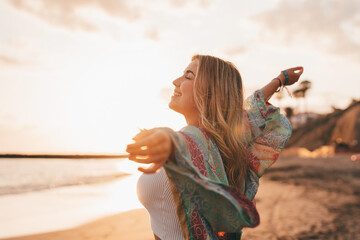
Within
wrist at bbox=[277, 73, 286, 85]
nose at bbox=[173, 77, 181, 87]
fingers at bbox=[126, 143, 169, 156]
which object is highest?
nose at bbox=[173, 77, 181, 87]

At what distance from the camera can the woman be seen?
125cm

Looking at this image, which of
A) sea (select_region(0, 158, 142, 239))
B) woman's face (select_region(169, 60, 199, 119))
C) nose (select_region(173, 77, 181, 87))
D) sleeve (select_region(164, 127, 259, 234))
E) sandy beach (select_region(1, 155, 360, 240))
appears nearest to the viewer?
sleeve (select_region(164, 127, 259, 234))

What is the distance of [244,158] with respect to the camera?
1674 millimetres

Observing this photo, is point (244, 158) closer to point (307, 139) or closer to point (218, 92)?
point (218, 92)

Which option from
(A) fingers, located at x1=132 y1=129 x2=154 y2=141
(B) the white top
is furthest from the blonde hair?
(A) fingers, located at x1=132 y1=129 x2=154 y2=141

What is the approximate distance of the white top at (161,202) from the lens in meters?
1.58

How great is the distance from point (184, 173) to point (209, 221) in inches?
13.6

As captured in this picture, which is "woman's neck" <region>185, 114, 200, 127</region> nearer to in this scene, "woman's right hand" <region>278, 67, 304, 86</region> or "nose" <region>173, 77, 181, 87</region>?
"nose" <region>173, 77, 181, 87</region>

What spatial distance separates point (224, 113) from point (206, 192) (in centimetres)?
55

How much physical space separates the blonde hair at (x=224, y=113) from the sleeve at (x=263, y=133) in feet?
0.34

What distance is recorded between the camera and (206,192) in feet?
4.21

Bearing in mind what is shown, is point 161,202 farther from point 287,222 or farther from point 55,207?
point 55,207

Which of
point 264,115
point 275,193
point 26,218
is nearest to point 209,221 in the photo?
point 264,115

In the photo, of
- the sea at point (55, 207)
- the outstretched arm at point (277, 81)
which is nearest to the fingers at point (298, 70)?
the outstretched arm at point (277, 81)
